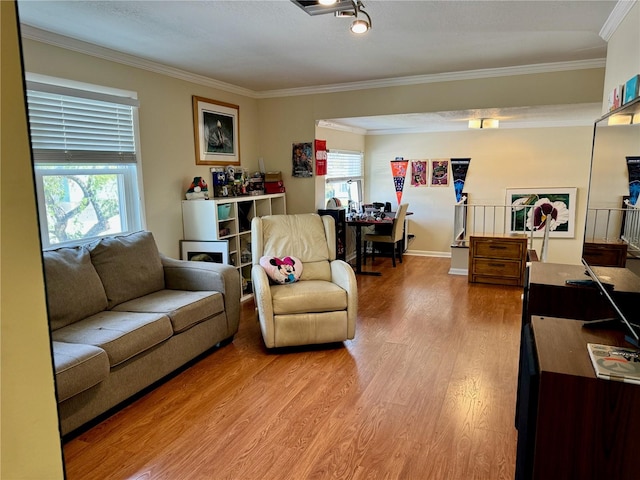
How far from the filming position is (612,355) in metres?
1.24

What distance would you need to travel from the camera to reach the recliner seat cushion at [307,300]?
3150 millimetres

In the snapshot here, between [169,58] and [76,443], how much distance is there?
9.31 feet

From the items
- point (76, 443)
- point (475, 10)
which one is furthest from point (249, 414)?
point (475, 10)

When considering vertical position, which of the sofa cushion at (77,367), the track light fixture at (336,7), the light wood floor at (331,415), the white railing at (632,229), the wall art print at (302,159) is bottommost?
the light wood floor at (331,415)

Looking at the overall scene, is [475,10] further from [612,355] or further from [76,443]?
[76,443]

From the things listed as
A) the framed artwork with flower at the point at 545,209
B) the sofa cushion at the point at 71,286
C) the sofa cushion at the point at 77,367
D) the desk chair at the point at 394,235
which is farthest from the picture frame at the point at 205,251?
the framed artwork with flower at the point at 545,209

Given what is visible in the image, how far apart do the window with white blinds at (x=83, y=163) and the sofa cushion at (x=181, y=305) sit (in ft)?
2.27

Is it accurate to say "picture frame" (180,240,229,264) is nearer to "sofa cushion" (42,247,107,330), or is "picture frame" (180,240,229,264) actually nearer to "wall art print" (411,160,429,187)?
"sofa cushion" (42,247,107,330)

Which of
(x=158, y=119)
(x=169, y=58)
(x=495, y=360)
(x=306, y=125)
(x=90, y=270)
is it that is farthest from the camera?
(x=306, y=125)

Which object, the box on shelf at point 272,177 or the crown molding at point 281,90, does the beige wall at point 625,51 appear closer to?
the crown molding at point 281,90

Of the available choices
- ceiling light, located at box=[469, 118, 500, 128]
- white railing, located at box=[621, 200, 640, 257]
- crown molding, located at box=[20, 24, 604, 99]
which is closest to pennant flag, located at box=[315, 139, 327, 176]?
crown molding, located at box=[20, 24, 604, 99]

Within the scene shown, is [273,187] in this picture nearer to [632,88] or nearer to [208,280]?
[208,280]

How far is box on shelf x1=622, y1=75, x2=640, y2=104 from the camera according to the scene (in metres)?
2.25

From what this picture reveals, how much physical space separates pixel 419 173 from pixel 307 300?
15.3ft
